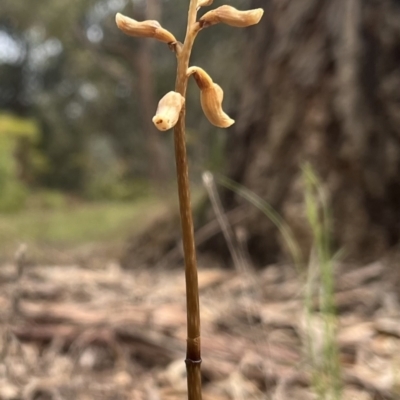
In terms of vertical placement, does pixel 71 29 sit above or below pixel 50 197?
above

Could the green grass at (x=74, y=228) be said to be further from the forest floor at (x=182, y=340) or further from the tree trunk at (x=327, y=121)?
the forest floor at (x=182, y=340)

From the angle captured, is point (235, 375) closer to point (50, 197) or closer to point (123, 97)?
point (50, 197)

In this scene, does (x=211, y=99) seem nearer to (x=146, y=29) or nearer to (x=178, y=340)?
(x=146, y=29)

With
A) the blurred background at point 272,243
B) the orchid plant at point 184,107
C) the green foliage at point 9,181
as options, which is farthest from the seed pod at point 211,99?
the green foliage at point 9,181

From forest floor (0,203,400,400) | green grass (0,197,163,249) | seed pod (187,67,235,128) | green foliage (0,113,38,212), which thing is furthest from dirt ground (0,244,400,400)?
green foliage (0,113,38,212)

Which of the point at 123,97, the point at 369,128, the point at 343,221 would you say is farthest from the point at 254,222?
the point at 123,97

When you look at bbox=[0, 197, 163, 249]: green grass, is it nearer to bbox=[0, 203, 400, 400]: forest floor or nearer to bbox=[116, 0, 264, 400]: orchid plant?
bbox=[0, 203, 400, 400]: forest floor
